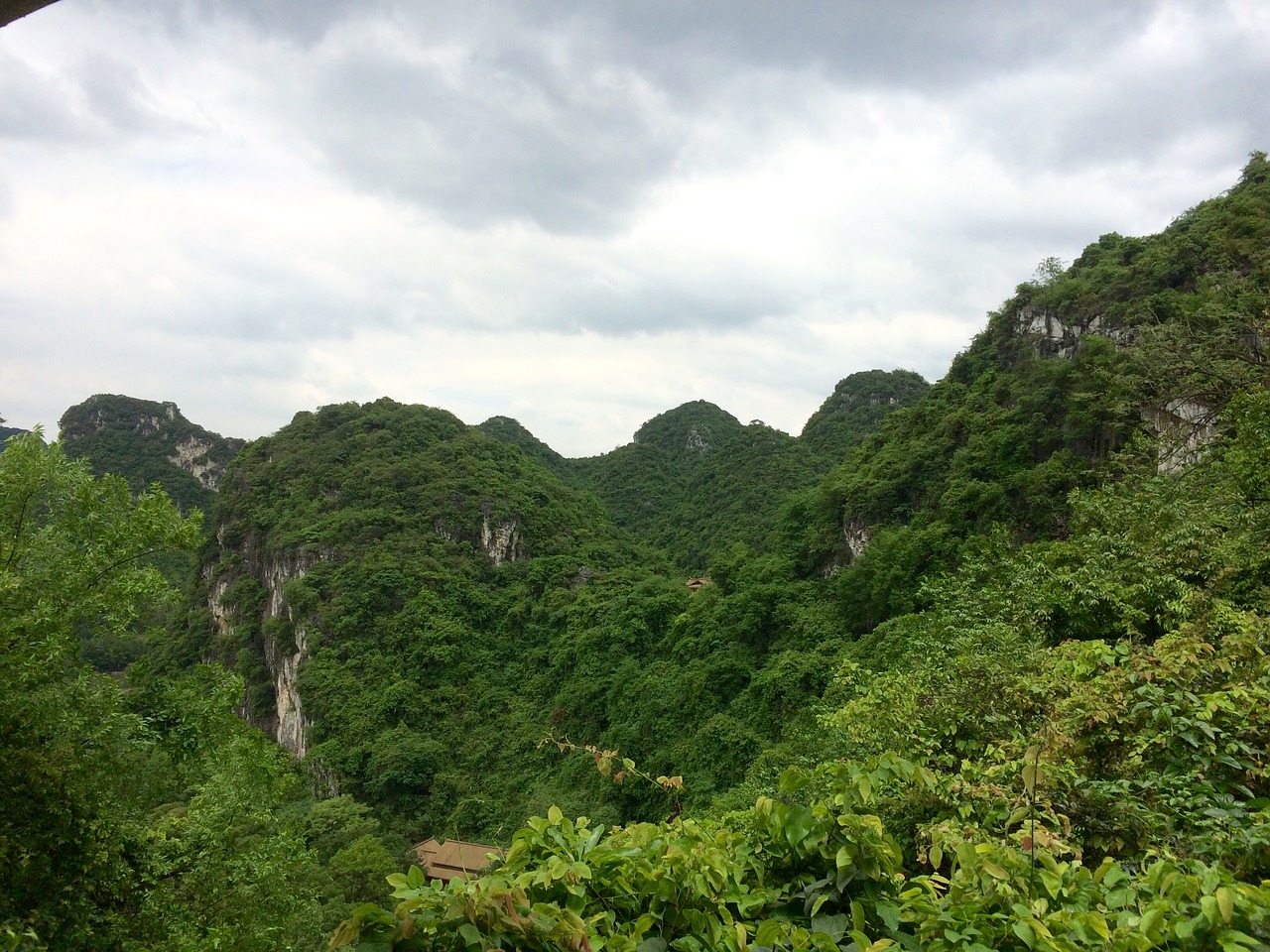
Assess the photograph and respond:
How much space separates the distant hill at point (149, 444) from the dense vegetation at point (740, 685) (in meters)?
19.6

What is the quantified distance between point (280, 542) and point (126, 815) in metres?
27.6

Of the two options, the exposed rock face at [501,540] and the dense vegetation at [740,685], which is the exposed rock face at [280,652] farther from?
the exposed rock face at [501,540]

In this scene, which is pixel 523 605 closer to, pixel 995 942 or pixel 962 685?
pixel 962 685

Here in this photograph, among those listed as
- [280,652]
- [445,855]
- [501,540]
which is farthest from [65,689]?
[501,540]

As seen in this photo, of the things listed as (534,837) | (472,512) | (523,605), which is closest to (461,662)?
(523,605)

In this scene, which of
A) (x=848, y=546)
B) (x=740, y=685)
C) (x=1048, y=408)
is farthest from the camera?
(x=848, y=546)

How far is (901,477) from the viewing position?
2014cm

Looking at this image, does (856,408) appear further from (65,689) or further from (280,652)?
(65,689)

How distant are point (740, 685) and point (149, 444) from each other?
52257mm

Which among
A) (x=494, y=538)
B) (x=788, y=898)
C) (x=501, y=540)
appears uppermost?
(x=788, y=898)

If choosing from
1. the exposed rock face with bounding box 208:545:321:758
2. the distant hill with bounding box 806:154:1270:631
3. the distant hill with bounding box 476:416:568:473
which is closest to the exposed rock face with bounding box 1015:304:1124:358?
the distant hill with bounding box 806:154:1270:631

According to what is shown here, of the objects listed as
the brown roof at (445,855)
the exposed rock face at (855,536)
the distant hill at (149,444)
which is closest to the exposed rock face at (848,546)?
the exposed rock face at (855,536)

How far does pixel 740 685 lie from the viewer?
1839 centimetres

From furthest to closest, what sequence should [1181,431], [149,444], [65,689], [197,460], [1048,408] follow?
[197,460] → [149,444] → [1048,408] → [1181,431] → [65,689]
